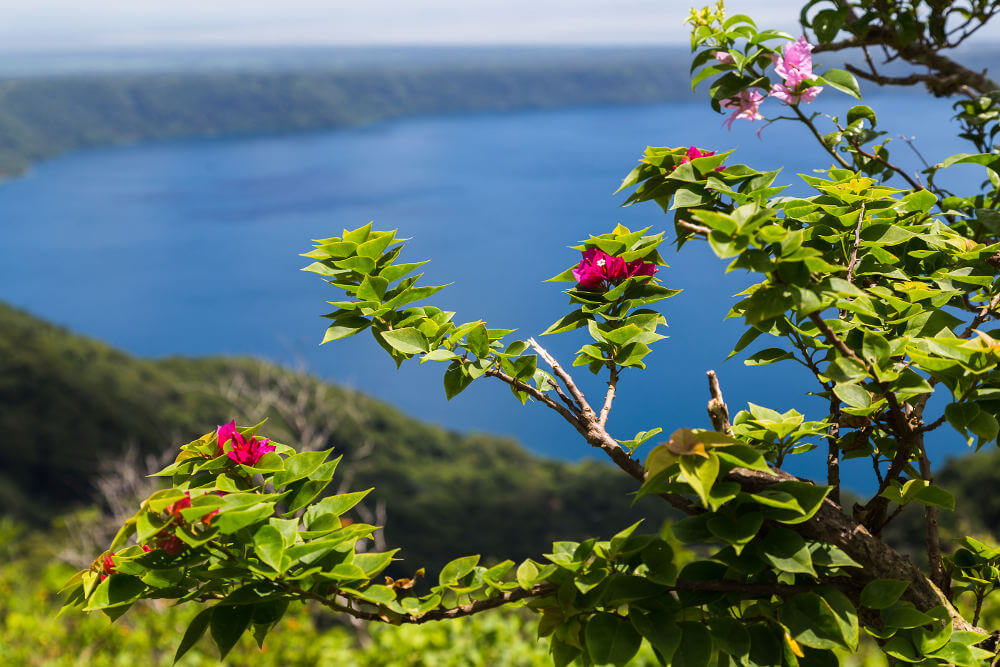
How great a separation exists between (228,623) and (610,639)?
14.3 inches

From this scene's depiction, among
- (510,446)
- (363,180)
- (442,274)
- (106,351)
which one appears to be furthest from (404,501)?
(363,180)

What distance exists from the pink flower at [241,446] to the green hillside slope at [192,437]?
2113 cm

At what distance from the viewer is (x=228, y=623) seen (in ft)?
2.19

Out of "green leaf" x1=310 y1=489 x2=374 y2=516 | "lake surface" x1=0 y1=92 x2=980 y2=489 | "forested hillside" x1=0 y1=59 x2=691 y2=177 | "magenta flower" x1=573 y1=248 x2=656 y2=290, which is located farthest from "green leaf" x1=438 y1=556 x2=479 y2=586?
"forested hillside" x1=0 y1=59 x2=691 y2=177

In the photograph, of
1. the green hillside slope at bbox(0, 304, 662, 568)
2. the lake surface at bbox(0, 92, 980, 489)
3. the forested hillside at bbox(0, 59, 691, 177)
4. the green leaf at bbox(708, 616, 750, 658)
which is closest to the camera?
the green leaf at bbox(708, 616, 750, 658)

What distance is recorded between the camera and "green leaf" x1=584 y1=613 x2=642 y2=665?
0.67 m

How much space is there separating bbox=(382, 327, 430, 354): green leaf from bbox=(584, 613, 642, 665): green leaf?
33 cm

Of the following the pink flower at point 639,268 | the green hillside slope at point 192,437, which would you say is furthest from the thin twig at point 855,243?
the green hillside slope at point 192,437

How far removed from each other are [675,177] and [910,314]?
289 mm

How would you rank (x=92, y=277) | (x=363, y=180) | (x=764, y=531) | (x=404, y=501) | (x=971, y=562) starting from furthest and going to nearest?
(x=363, y=180) → (x=92, y=277) → (x=404, y=501) → (x=971, y=562) → (x=764, y=531)

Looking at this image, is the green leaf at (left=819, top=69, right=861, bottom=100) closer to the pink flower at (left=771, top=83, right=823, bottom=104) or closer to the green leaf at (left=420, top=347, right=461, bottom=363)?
the pink flower at (left=771, top=83, right=823, bottom=104)

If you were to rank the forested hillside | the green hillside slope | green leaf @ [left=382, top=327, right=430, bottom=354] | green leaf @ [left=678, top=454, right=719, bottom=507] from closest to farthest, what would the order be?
1. green leaf @ [left=678, top=454, right=719, bottom=507]
2. green leaf @ [left=382, top=327, right=430, bottom=354]
3. the green hillside slope
4. the forested hillside

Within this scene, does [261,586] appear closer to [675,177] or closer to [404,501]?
[675,177]

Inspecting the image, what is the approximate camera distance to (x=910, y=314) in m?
0.76
